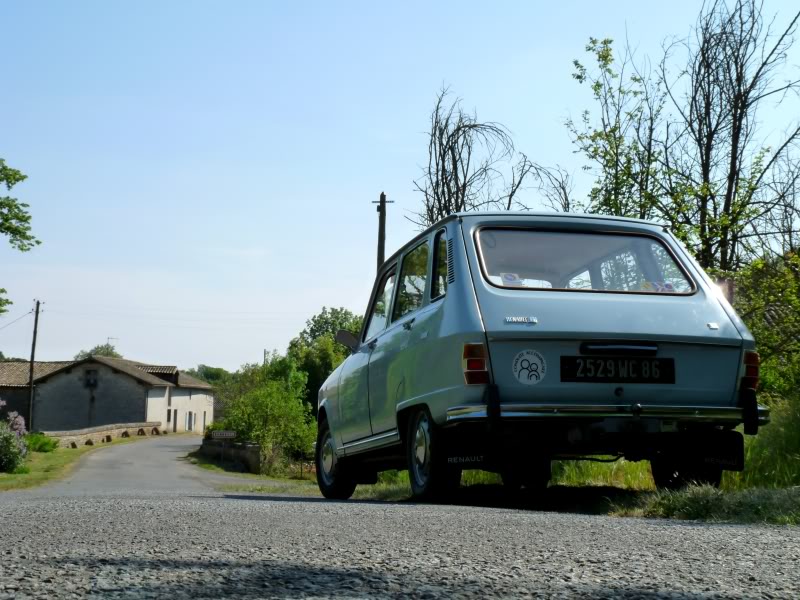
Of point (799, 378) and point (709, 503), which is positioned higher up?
point (799, 378)

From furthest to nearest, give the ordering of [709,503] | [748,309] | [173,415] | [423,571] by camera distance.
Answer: [173,415] → [748,309] → [709,503] → [423,571]

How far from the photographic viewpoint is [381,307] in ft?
31.6

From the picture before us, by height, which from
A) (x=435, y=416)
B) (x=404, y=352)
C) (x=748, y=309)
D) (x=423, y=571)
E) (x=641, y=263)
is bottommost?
(x=423, y=571)

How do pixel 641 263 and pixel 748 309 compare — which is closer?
pixel 641 263

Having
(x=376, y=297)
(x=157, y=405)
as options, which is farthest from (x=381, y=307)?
(x=157, y=405)

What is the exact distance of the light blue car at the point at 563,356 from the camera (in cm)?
699

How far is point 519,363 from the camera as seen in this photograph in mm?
6980

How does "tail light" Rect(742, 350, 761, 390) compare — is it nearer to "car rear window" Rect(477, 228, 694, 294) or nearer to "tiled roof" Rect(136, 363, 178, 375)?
"car rear window" Rect(477, 228, 694, 294)

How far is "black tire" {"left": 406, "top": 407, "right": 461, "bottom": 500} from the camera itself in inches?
296

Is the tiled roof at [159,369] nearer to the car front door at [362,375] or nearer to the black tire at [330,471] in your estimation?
the black tire at [330,471]

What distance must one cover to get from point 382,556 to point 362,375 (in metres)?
5.49

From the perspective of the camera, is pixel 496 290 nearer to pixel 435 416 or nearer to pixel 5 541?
pixel 435 416

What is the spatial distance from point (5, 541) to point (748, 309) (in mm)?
13693

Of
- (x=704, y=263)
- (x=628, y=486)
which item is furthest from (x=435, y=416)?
(x=704, y=263)
